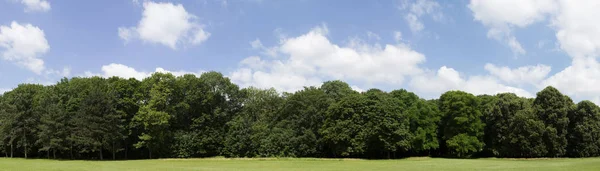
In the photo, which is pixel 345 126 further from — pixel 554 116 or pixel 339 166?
pixel 554 116

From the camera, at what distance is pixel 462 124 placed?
71.6 meters

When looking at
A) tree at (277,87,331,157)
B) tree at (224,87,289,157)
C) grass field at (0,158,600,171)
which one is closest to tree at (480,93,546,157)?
grass field at (0,158,600,171)

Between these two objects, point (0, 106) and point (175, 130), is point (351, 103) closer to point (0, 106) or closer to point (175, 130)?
point (175, 130)

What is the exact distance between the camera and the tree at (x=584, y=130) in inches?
2726

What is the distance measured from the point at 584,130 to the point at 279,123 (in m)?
48.5

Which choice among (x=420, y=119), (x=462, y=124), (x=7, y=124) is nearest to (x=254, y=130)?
(x=420, y=119)

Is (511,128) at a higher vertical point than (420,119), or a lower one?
lower

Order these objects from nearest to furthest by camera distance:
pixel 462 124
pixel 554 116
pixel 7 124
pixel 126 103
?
1. pixel 554 116
2. pixel 462 124
3. pixel 7 124
4. pixel 126 103

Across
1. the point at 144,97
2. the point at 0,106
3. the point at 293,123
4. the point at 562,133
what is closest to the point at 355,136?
the point at 293,123

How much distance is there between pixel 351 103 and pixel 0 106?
62.9 m

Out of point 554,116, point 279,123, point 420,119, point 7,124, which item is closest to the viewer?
point 554,116

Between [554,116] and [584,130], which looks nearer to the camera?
[554,116]

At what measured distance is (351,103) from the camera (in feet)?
229

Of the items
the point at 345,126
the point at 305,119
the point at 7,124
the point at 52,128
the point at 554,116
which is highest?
the point at 7,124
